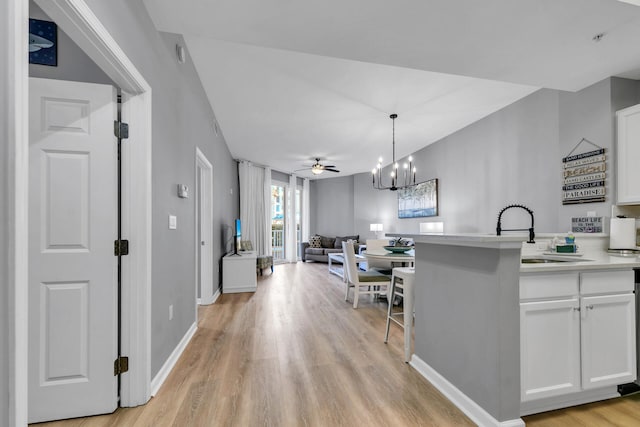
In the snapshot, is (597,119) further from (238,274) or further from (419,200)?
(238,274)

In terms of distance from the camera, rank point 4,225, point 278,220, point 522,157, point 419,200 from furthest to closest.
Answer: point 278,220 → point 419,200 → point 522,157 → point 4,225

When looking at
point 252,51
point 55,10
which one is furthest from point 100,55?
point 252,51

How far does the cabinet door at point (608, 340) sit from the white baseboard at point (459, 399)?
67 centimetres

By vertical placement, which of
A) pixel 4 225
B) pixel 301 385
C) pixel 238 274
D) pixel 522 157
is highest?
pixel 522 157

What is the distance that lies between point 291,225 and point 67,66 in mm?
7006

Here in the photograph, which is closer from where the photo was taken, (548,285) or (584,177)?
(548,285)

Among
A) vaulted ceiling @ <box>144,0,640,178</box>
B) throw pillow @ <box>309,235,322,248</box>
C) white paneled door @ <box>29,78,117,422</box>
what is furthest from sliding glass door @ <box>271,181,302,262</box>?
white paneled door @ <box>29,78,117,422</box>

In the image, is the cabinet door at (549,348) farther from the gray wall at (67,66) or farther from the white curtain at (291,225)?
the white curtain at (291,225)

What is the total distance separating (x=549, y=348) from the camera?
1.65 metres

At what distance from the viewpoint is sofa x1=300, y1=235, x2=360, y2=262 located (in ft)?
27.6

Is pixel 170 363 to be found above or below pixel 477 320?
below

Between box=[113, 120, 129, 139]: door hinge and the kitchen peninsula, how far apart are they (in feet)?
6.86

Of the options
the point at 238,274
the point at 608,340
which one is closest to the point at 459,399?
the point at 608,340

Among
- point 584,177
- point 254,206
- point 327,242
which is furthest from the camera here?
point 327,242
